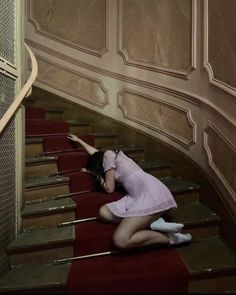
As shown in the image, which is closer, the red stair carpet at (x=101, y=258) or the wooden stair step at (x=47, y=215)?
the red stair carpet at (x=101, y=258)

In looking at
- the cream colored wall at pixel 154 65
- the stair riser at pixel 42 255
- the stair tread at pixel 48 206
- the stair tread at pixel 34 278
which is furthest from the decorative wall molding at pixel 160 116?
the stair tread at pixel 34 278

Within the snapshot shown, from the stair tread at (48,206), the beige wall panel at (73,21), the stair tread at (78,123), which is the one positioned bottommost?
the stair tread at (48,206)

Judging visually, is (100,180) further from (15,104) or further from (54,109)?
(54,109)

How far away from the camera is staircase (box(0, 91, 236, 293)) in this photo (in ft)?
6.52

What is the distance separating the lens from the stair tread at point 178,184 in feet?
9.12

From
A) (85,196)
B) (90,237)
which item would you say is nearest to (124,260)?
(90,237)

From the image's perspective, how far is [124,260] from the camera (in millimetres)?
2076

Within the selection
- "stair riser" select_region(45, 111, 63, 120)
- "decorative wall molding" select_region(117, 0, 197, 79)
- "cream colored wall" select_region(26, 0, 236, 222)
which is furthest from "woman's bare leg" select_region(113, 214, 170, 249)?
"stair riser" select_region(45, 111, 63, 120)

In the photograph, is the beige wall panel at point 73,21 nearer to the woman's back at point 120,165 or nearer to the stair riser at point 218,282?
the woman's back at point 120,165

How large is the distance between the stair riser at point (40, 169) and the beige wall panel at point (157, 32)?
1.48 meters

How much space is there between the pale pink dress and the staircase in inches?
7.0

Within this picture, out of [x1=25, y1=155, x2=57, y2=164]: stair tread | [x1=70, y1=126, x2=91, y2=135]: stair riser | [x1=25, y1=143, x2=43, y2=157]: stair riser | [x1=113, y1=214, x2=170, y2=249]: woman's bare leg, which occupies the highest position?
[x1=70, y1=126, x2=91, y2=135]: stair riser

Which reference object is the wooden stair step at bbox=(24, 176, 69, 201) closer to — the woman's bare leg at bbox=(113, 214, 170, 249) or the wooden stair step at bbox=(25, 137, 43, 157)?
the wooden stair step at bbox=(25, 137, 43, 157)

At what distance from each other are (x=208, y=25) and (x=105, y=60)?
1502 mm
